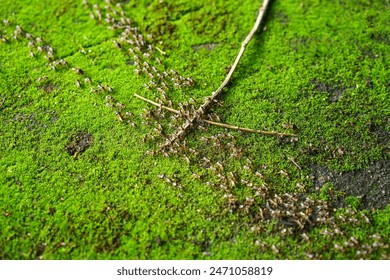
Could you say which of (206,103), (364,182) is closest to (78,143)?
Answer: (206,103)

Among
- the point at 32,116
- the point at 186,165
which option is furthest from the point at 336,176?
the point at 32,116

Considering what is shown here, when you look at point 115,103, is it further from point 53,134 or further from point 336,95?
point 336,95

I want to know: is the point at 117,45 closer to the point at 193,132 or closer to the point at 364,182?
the point at 193,132

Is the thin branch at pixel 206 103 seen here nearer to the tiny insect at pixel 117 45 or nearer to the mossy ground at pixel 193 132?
Answer: the mossy ground at pixel 193 132

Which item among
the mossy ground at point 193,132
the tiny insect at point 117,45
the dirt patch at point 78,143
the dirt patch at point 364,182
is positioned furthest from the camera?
the tiny insect at point 117,45

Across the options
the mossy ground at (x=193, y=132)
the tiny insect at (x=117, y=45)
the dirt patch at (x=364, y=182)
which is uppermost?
the tiny insect at (x=117, y=45)

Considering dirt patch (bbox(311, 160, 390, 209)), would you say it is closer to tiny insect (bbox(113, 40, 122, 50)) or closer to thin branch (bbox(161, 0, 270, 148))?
thin branch (bbox(161, 0, 270, 148))

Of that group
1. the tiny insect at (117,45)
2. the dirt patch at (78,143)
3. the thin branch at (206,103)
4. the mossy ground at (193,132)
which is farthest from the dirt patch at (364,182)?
the tiny insect at (117,45)
